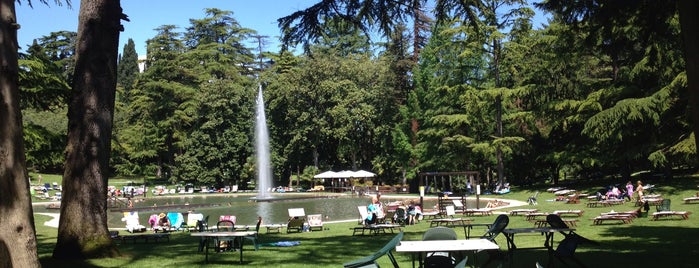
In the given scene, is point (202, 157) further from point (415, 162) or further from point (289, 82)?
point (415, 162)

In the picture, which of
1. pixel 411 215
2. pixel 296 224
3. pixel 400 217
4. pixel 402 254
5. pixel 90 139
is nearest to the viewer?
pixel 90 139

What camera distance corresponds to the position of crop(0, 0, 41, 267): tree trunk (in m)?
4.76

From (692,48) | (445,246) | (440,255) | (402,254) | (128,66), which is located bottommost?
(402,254)

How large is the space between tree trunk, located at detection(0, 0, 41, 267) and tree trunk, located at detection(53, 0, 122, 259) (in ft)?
12.7

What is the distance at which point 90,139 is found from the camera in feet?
29.0

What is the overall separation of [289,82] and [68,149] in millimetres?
39679

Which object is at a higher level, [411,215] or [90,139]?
[90,139]

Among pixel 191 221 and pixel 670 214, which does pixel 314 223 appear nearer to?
pixel 191 221

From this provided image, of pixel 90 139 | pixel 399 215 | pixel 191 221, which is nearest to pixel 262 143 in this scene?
pixel 191 221

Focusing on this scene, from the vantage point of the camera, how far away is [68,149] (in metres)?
8.78

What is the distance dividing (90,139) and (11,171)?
4.11 meters

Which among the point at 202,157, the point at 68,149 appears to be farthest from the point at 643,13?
the point at 202,157

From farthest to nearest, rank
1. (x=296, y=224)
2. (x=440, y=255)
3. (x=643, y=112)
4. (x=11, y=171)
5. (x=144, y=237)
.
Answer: (x=643, y=112) < (x=296, y=224) < (x=144, y=237) < (x=440, y=255) < (x=11, y=171)

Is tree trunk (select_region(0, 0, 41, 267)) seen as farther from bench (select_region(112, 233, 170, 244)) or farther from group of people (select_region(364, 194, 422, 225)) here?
group of people (select_region(364, 194, 422, 225))
